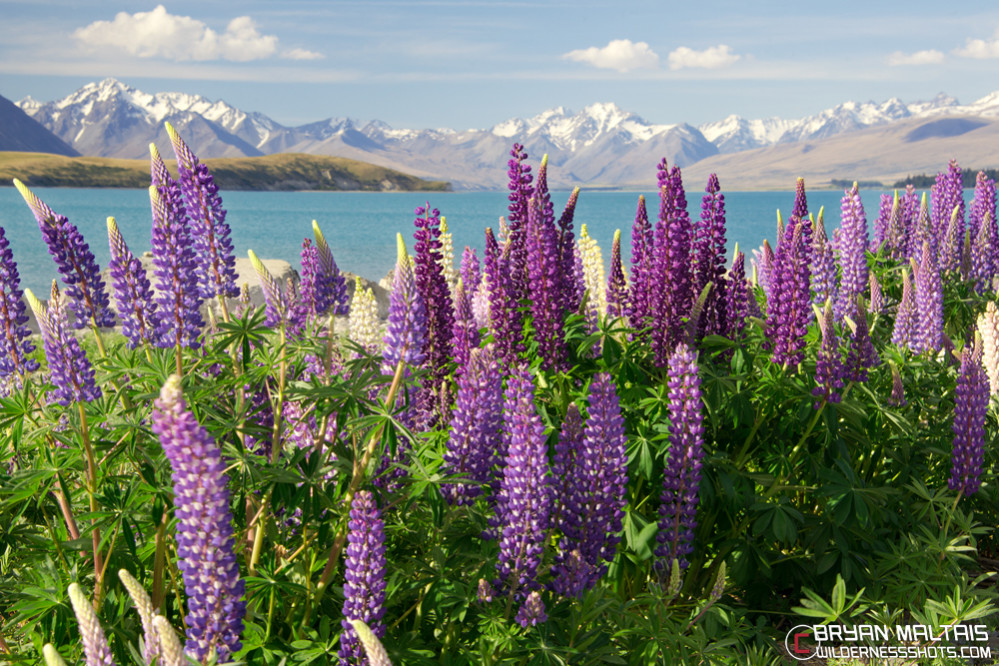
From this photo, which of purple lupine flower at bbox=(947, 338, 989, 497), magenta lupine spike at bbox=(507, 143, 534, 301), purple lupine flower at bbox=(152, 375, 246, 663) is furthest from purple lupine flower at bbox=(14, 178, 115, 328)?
purple lupine flower at bbox=(947, 338, 989, 497)

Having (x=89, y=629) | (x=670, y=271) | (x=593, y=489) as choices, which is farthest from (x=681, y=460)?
(x=89, y=629)

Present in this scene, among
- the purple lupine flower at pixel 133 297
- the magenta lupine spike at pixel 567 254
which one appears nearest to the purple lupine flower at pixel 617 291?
the magenta lupine spike at pixel 567 254

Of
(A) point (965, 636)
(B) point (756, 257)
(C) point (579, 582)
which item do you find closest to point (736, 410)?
(C) point (579, 582)

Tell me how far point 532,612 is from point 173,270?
2.15 m

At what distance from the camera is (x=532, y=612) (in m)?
2.90

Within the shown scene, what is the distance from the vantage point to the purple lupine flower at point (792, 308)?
4.55m

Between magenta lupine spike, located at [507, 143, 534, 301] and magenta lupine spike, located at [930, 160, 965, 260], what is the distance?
6466 mm

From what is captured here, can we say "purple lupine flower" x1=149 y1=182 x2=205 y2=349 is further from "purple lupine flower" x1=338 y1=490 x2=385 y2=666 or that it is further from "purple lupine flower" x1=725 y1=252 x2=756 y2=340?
"purple lupine flower" x1=725 y1=252 x2=756 y2=340

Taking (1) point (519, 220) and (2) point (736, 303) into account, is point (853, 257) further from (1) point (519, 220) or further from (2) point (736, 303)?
(1) point (519, 220)

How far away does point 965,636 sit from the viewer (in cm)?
436

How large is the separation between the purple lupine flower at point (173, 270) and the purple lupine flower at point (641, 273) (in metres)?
2.69

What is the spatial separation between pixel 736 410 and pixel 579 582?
64.4 inches

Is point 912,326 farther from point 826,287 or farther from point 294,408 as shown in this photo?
point 294,408

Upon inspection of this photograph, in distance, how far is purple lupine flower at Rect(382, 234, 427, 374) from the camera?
3105 mm
